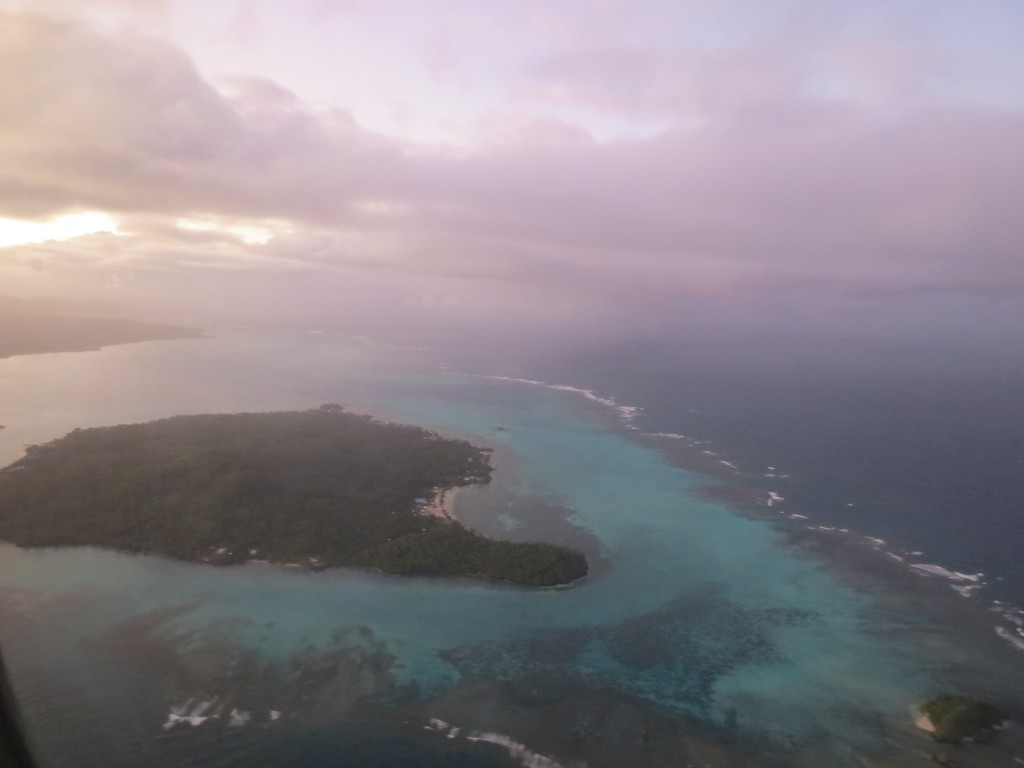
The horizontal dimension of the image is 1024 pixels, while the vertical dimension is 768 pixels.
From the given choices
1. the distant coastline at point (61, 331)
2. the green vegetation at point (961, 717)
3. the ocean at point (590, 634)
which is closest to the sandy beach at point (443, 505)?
the ocean at point (590, 634)


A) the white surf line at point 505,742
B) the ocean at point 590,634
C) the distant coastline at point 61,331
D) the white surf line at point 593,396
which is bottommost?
the white surf line at point 505,742

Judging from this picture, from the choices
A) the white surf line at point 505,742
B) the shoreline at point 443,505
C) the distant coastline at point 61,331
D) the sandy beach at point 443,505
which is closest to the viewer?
the white surf line at point 505,742

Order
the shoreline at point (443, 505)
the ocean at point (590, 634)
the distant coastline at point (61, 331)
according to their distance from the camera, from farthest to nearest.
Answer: the distant coastline at point (61, 331), the shoreline at point (443, 505), the ocean at point (590, 634)

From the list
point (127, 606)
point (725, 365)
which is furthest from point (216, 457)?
point (725, 365)

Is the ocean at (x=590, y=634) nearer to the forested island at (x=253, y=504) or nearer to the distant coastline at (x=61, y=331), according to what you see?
the forested island at (x=253, y=504)

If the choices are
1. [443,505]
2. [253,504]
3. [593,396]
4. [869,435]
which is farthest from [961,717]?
[593,396]

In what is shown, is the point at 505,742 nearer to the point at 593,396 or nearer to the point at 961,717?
the point at 961,717
